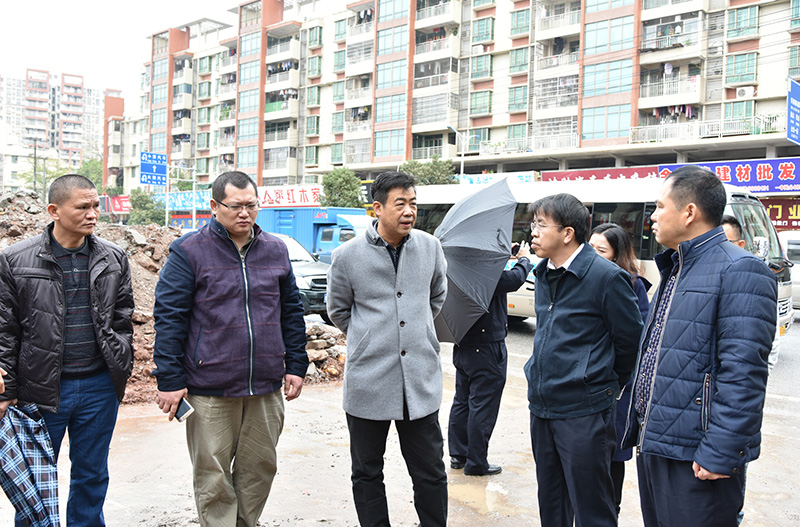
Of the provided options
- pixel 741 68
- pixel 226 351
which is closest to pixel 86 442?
pixel 226 351

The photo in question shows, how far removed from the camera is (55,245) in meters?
3.29

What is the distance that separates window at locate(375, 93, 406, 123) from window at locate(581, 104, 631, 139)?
12.8 meters

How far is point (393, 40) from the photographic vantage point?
4312 centimetres

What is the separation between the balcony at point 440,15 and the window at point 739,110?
17.3m

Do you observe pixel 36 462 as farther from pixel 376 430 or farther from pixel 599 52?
pixel 599 52

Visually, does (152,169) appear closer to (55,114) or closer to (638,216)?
(638,216)

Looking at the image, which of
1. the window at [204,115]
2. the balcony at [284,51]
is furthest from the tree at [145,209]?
the balcony at [284,51]

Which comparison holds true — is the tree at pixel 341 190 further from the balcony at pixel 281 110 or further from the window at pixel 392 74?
the balcony at pixel 281 110

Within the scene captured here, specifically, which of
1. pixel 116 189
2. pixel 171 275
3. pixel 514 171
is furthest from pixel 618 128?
pixel 116 189

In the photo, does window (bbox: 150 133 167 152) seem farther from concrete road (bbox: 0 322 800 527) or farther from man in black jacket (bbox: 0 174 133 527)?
man in black jacket (bbox: 0 174 133 527)

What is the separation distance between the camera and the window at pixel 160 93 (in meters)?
63.0

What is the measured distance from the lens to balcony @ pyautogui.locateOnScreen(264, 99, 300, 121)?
2000 inches

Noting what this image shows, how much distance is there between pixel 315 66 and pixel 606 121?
995 inches

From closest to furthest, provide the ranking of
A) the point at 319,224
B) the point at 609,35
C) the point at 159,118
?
the point at 319,224 → the point at 609,35 → the point at 159,118
